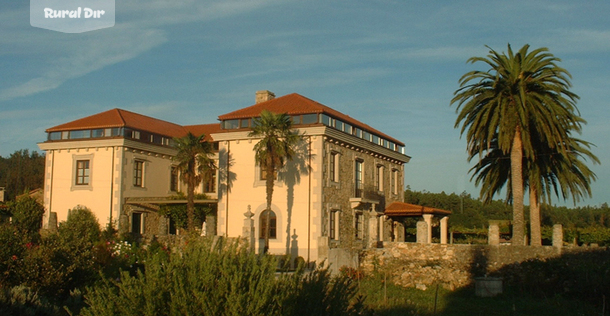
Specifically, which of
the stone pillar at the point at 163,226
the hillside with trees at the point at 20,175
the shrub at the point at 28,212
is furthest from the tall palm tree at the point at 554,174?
the hillside with trees at the point at 20,175

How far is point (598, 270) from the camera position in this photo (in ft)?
58.3

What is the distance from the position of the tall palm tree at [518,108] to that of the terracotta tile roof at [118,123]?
63.6 ft

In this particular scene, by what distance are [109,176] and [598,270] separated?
26278 millimetres

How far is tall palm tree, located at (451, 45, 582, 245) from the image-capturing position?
25156 millimetres

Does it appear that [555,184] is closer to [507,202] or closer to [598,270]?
[507,202]

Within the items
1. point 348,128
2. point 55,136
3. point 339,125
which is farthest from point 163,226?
point 348,128

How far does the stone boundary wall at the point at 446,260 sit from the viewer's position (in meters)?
21.8

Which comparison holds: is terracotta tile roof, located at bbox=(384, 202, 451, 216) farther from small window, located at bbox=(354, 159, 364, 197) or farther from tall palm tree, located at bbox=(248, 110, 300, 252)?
tall palm tree, located at bbox=(248, 110, 300, 252)

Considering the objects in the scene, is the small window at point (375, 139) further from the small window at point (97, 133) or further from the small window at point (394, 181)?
the small window at point (97, 133)

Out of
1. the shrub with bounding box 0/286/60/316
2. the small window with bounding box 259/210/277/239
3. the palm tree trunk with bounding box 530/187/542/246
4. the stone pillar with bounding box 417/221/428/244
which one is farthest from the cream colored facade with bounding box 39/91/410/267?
the shrub with bounding box 0/286/60/316

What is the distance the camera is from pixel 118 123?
3534cm

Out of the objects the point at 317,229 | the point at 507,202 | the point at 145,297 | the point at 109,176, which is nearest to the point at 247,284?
the point at 145,297

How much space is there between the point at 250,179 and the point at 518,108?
14.1m

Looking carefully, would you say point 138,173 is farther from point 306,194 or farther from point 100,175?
point 306,194
